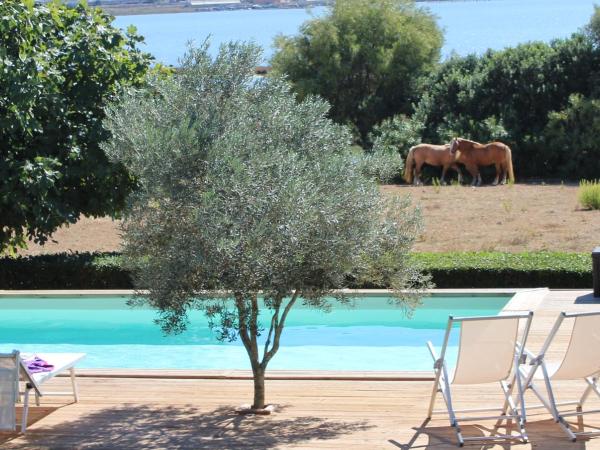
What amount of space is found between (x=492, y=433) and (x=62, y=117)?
7896 millimetres

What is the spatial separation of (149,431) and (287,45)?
76.4 feet

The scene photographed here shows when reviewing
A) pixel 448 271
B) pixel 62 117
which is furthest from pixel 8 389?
pixel 448 271

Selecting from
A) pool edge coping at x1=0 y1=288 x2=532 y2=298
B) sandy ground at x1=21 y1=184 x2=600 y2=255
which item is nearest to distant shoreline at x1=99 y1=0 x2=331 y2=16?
sandy ground at x1=21 y1=184 x2=600 y2=255

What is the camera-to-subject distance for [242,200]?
17.9 feet

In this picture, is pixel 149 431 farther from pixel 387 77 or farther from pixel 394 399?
pixel 387 77

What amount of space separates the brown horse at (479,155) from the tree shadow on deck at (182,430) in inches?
681

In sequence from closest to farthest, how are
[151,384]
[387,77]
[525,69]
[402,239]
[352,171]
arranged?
[352,171] → [402,239] → [151,384] → [525,69] → [387,77]

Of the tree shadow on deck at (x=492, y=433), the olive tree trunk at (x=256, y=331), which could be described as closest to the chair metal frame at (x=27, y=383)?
the olive tree trunk at (x=256, y=331)

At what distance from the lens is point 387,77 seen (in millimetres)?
28312

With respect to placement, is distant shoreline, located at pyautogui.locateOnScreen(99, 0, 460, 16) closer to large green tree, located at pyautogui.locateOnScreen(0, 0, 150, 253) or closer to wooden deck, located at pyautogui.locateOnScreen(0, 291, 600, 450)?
large green tree, located at pyautogui.locateOnScreen(0, 0, 150, 253)

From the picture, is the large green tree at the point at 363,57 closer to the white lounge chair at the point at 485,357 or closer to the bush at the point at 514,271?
the bush at the point at 514,271

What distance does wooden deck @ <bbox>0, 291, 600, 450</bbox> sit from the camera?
571cm

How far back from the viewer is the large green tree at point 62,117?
11.4 m

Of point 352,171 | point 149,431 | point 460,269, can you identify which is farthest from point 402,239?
point 460,269
